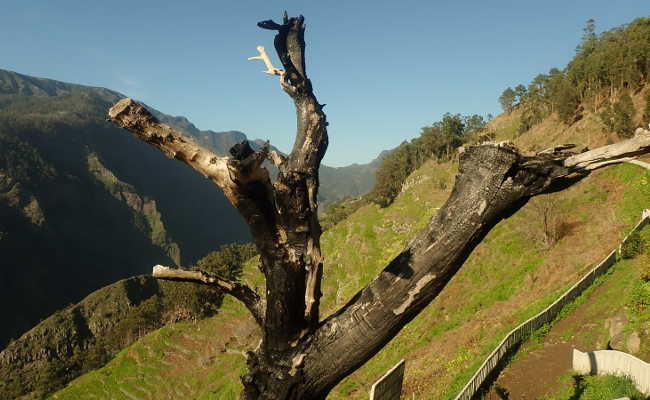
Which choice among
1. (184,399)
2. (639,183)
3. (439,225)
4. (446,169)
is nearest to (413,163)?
(446,169)

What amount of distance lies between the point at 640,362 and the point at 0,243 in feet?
660

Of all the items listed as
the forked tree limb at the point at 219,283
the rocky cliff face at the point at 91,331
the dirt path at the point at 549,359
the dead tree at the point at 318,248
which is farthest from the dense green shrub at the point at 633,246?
the rocky cliff face at the point at 91,331

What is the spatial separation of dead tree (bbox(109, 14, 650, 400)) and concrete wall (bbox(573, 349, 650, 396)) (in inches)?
350

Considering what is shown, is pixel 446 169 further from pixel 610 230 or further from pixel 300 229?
pixel 300 229

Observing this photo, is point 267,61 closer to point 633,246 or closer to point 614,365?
point 614,365

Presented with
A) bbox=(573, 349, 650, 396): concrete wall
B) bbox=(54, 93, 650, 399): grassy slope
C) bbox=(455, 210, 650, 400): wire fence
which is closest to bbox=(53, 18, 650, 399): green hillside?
bbox=(54, 93, 650, 399): grassy slope

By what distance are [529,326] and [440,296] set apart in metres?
10.6

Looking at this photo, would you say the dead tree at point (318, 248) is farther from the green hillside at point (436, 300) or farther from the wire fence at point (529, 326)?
the wire fence at point (529, 326)

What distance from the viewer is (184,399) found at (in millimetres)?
33219

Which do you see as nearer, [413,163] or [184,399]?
[184,399]

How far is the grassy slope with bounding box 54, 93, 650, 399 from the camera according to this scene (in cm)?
1453

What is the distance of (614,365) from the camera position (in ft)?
29.3

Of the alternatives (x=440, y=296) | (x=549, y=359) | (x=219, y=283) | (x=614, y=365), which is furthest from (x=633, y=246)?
(x=219, y=283)

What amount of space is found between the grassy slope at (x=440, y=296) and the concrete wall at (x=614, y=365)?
2.90 meters
